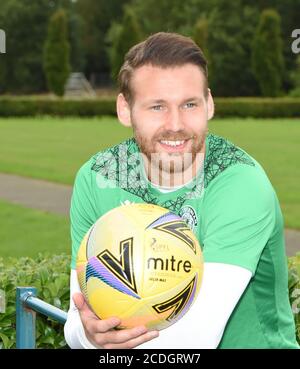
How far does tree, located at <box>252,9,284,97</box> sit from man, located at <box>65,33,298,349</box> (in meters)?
53.4

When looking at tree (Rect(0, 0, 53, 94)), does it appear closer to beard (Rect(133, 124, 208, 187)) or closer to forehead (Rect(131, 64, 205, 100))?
beard (Rect(133, 124, 208, 187))

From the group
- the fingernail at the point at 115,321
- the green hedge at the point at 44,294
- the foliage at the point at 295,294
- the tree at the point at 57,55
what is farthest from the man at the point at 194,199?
the tree at the point at 57,55

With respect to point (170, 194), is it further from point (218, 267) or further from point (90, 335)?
point (90, 335)

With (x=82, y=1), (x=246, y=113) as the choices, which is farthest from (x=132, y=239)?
(x=82, y=1)

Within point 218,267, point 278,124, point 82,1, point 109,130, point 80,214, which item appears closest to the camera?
point 218,267

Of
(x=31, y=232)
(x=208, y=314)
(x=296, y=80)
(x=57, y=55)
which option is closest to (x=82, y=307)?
(x=208, y=314)

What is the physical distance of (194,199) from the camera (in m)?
3.25

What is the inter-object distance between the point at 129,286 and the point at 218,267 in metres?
0.39

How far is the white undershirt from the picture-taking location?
2850 mm

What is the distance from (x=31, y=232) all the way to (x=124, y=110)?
29.2 feet

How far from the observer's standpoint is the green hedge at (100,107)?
4347 centimetres

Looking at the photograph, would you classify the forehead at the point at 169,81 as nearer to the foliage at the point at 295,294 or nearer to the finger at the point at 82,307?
the finger at the point at 82,307

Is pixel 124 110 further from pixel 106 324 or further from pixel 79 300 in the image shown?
pixel 106 324
